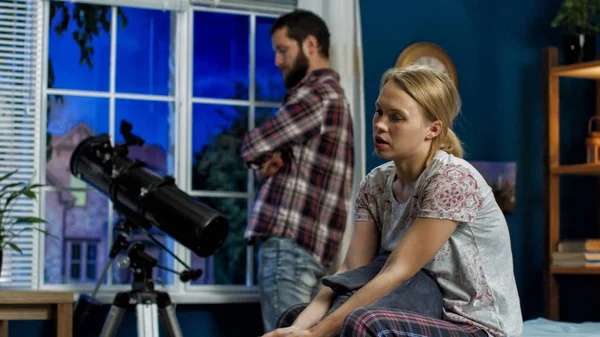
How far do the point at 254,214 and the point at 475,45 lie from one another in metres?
1.61

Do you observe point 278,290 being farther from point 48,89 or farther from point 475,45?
point 475,45

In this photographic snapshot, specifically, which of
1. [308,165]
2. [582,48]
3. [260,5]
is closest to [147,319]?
[308,165]

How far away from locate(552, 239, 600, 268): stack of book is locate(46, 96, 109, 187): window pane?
83.1 inches

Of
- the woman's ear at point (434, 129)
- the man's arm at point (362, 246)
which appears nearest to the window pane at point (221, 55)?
the man's arm at point (362, 246)

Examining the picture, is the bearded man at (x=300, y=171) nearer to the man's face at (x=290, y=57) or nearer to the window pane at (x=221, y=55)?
the man's face at (x=290, y=57)

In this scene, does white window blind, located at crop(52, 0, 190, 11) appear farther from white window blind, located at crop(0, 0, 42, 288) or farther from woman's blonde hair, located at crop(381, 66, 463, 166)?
woman's blonde hair, located at crop(381, 66, 463, 166)

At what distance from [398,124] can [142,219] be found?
1.48 metres

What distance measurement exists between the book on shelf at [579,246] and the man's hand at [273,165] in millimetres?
1483

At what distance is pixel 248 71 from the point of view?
149 inches

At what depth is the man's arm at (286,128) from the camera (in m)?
3.15

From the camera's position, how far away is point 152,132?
368cm

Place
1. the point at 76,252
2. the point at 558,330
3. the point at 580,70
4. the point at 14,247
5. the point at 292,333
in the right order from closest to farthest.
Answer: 1. the point at 292,333
2. the point at 558,330
3. the point at 14,247
4. the point at 76,252
5. the point at 580,70

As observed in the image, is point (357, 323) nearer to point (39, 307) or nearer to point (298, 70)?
point (39, 307)

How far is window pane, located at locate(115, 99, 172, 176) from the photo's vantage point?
12.0 feet
